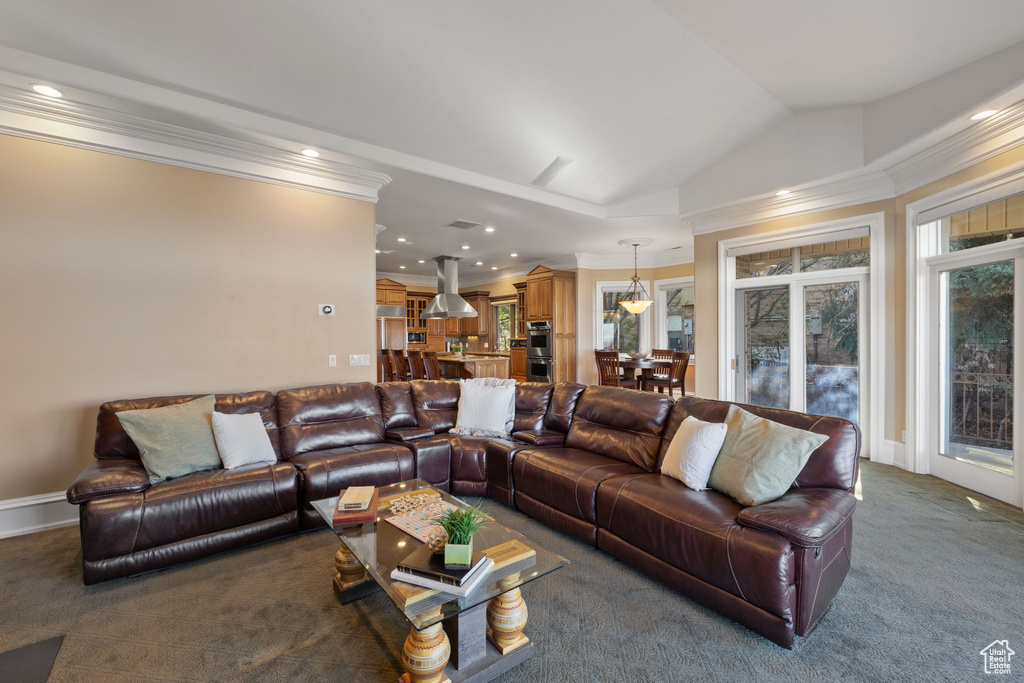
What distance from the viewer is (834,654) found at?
5.74ft

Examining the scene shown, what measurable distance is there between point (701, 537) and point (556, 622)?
2.46 feet

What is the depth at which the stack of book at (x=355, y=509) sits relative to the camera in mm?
2092

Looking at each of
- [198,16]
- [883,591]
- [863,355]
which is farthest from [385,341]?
[883,591]

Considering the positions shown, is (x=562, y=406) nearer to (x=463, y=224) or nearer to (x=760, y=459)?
(x=760, y=459)

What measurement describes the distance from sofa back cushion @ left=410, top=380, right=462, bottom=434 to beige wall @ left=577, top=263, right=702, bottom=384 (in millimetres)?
4643

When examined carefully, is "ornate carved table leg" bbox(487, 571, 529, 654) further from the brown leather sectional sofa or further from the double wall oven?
Answer: the double wall oven

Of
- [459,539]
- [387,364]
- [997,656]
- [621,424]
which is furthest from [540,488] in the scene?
[387,364]

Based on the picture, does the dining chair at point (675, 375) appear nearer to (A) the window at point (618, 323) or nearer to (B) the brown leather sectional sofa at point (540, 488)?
(A) the window at point (618, 323)

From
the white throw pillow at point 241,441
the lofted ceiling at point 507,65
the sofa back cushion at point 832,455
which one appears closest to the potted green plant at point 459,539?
the sofa back cushion at point 832,455

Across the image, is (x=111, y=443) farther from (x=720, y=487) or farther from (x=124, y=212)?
(x=720, y=487)

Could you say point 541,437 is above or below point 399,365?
below

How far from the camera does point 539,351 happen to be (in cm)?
844

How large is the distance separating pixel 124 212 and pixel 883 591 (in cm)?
522

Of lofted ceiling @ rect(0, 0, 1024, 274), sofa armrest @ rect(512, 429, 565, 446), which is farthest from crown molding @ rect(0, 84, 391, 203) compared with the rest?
sofa armrest @ rect(512, 429, 565, 446)
